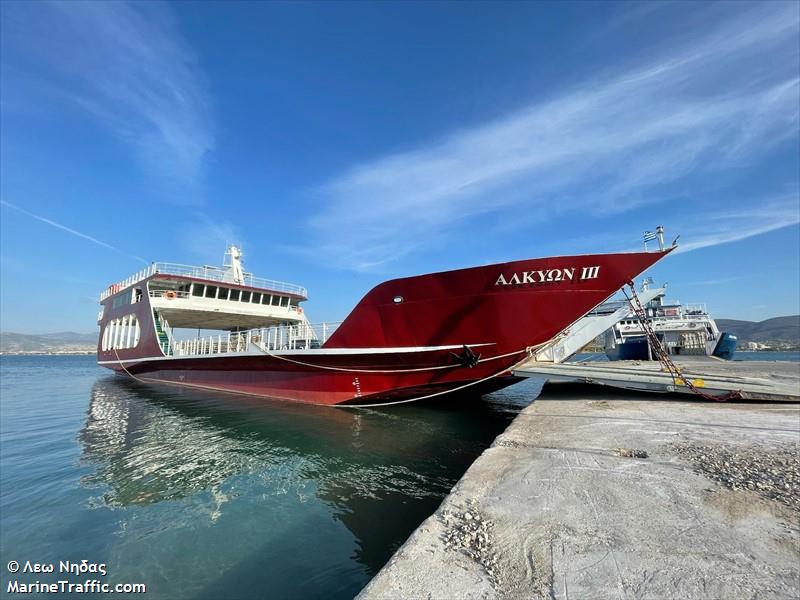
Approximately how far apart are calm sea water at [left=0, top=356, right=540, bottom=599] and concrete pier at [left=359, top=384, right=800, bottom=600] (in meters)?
1.50

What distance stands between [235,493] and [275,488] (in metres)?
0.56

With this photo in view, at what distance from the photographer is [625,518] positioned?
280 cm

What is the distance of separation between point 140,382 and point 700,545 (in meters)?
28.1

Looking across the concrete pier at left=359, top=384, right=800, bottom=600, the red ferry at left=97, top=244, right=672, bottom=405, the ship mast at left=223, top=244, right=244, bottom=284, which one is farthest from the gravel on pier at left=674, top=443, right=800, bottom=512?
the ship mast at left=223, top=244, right=244, bottom=284

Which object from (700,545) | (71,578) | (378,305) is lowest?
(71,578)

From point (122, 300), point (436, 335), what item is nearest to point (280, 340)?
point (436, 335)

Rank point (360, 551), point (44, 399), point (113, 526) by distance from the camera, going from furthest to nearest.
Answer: point (44, 399) < point (113, 526) < point (360, 551)

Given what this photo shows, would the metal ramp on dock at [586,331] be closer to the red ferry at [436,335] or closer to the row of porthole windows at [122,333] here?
the red ferry at [436,335]

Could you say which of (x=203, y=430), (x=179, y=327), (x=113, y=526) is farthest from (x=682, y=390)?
(x=179, y=327)

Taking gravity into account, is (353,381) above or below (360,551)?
above

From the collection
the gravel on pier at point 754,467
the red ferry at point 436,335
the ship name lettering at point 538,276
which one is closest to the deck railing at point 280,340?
the red ferry at point 436,335

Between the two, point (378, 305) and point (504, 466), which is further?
point (378, 305)

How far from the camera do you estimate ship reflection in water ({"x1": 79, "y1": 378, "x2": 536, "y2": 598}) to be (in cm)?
376

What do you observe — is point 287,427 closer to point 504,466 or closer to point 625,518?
point 504,466
